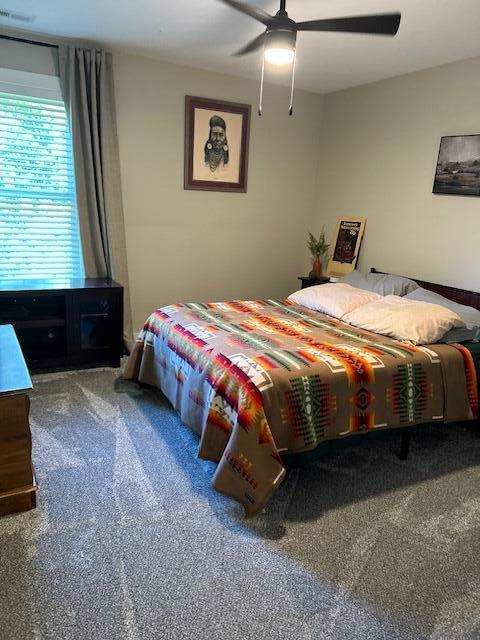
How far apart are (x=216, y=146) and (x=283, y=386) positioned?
2908 millimetres

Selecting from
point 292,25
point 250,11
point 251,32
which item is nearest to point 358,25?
point 292,25

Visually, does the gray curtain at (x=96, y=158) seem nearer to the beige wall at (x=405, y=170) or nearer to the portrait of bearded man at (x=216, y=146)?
the portrait of bearded man at (x=216, y=146)

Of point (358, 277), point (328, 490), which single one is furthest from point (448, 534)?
point (358, 277)

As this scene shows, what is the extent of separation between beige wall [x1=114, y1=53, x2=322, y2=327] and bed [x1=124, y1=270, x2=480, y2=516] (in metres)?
1.35

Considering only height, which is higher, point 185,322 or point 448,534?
point 185,322

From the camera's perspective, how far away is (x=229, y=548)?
6.07 feet

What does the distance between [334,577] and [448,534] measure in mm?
636

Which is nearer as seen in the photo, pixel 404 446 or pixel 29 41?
pixel 404 446

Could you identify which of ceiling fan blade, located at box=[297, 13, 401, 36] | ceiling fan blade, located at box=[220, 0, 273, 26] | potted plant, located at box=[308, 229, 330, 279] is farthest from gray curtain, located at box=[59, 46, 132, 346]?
ceiling fan blade, located at box=[297, 13, 401, 36]

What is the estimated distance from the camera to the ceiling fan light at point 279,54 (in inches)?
89.3

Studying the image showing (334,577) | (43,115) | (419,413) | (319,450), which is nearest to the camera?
(334,577)

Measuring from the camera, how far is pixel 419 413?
245cm

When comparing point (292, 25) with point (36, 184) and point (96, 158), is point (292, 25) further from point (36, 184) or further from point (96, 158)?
point (36, 184)

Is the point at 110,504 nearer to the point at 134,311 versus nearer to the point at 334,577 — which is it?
the point at 334,577
